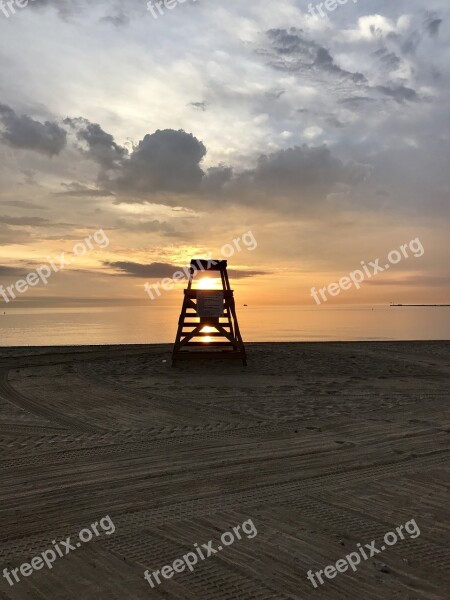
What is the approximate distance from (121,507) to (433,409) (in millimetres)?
7250

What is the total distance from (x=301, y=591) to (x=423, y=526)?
1.68m

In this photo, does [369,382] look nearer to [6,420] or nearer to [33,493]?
[6,420]

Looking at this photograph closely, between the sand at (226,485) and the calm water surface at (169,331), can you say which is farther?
the calm water surface at (169,331)

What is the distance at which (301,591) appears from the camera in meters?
3.59

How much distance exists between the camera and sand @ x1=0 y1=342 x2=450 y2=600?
3.78 metres

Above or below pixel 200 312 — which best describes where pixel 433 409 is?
below

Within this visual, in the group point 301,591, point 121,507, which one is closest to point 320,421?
point 121,507

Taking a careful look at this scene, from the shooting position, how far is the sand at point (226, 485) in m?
3.78

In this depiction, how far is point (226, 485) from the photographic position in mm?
5582

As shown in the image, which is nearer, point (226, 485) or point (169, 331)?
point (226, 485)

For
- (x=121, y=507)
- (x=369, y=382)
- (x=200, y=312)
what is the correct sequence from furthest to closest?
1. (x=200, y=312)
2. (x=369, y=382)
3. (x=121, y=507)

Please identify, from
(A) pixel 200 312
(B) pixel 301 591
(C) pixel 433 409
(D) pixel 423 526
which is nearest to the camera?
(B) pixel 301 591

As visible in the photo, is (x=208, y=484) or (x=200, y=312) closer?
(x=208, y=484)

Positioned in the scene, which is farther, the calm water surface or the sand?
the calm water surface
